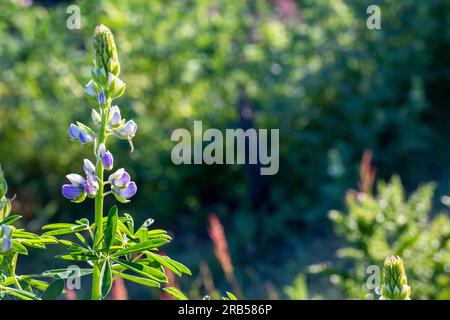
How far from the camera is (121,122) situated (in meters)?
1.75

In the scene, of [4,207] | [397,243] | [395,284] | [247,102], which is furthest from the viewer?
[247,102]

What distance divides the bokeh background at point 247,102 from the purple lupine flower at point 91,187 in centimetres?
332

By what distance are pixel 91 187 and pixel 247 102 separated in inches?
145

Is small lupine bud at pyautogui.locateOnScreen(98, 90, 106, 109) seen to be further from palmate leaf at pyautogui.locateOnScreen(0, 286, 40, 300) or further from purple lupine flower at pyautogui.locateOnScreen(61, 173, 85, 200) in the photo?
palmate leaf at pyautogui.locateOnScreen(0, 286, 40, 300)

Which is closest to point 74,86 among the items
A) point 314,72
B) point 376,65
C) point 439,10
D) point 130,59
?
point 130,59

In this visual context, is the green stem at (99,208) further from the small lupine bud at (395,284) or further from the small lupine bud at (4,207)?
the small lupine bud at (395,284)

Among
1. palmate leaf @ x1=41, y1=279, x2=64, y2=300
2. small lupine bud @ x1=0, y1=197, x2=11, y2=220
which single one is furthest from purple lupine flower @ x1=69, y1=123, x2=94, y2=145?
palmate leaf @ x1=41, y1=279, x2=64, y2=300

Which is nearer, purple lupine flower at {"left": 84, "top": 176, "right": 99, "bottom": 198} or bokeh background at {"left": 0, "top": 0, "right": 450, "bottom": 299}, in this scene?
purple lupine flower at {"left": 84, "top": 176, "right": 99, "bottom": 198}

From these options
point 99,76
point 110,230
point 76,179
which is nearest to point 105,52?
point 99,76

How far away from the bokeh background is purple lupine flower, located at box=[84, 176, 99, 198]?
3.32m

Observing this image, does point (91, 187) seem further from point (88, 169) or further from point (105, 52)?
point (105, 52)

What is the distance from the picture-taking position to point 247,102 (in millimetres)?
5277

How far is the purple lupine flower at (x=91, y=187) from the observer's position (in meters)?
1.65

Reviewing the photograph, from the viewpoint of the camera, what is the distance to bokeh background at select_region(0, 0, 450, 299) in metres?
5.12
